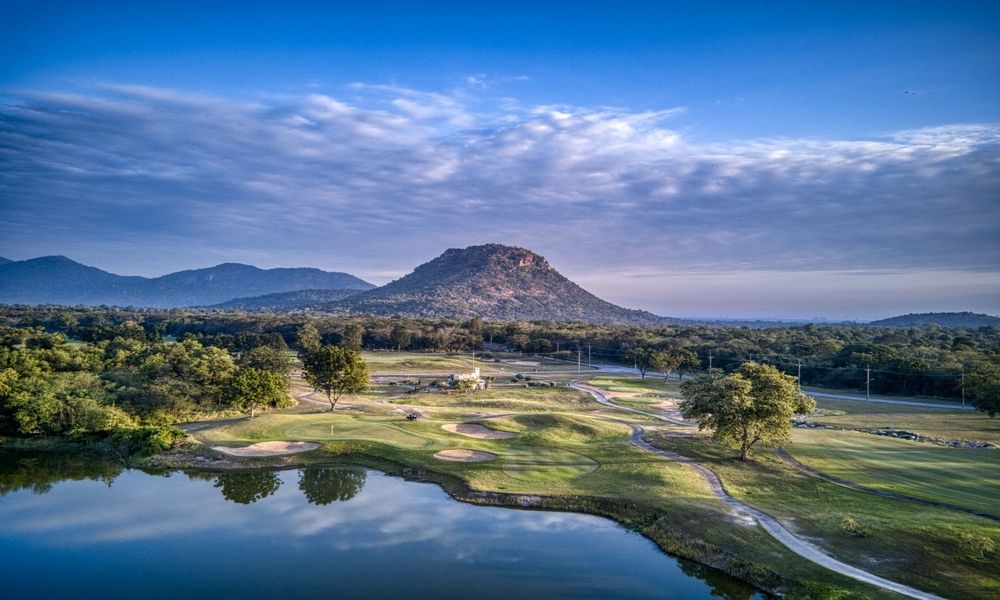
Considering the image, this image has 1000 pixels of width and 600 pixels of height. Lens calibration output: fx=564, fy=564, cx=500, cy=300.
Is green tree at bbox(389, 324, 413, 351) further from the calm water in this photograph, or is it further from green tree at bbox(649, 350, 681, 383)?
the calm water

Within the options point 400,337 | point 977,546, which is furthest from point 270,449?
point 400,337

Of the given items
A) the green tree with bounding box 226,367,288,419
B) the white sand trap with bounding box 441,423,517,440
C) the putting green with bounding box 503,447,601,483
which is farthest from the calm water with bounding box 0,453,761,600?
the green tree with bounding box 226,367,288,419

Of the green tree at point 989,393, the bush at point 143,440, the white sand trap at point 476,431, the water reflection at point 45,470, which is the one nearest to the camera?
the water reflection at point 45,470

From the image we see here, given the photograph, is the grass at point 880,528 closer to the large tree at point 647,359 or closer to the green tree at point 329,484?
the green tree at point 329,484

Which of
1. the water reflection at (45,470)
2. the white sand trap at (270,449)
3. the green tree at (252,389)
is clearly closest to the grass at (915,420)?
the white sand trap at (270,449)

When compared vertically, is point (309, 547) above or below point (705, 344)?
below

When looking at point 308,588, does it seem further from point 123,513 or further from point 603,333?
point 603,333

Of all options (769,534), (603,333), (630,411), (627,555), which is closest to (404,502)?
(627,555)

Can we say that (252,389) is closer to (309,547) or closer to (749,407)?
(309,547)
